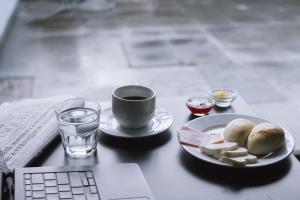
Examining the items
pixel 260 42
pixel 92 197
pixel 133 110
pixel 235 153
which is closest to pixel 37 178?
pixel 92 197

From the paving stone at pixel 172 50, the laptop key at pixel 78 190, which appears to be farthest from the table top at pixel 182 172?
the paving stone at pixel 172 50

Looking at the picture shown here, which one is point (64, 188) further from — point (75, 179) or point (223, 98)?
point (223, 98)

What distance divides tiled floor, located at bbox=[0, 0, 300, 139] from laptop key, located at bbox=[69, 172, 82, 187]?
5.48 ft

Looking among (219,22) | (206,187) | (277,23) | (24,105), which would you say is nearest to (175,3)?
(219,22)

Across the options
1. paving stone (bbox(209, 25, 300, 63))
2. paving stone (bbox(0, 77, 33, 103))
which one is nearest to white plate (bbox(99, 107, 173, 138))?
paving stone (bbox(0, 77, 33, 103))

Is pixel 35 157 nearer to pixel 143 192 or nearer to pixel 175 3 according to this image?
pixel 143 192

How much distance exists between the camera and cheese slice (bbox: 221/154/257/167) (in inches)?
39.9

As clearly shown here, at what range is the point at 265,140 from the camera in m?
1.07

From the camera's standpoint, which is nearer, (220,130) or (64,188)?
(64,188)

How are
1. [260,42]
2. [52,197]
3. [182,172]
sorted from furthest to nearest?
[260,42] → [182,172] → [52,197]

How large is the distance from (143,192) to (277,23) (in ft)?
11.2

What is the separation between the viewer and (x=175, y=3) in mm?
4719

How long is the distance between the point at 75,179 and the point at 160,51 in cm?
247

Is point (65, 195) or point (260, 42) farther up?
point (65, 195)
